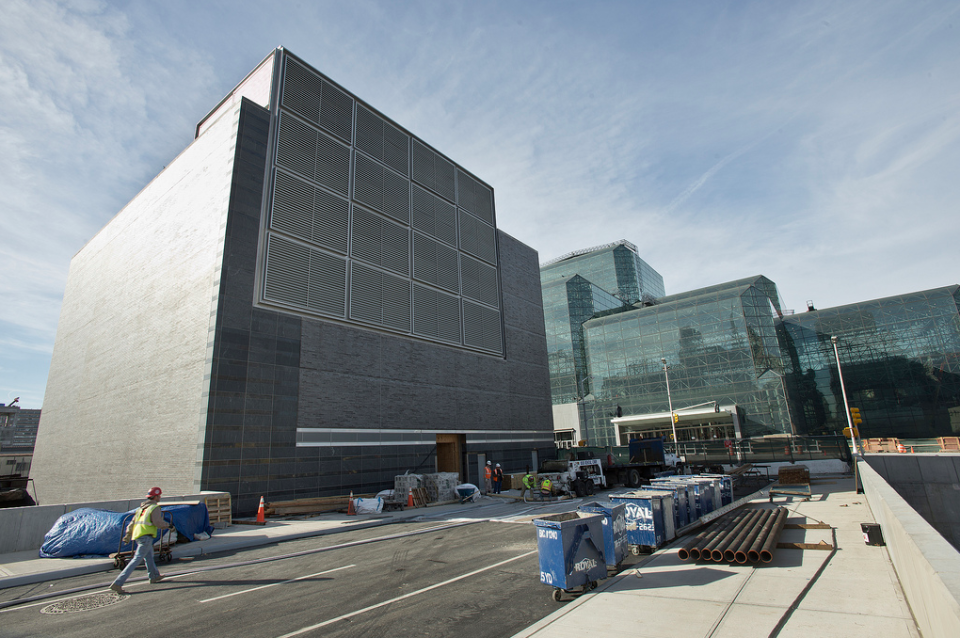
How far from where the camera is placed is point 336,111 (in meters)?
29.5

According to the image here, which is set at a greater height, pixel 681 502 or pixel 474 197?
pixel 474 197

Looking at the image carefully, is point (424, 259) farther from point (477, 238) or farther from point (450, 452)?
point (450, 452)

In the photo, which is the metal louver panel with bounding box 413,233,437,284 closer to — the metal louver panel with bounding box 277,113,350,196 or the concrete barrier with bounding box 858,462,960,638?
the metal louver panel with bounding box 277,113,350,196

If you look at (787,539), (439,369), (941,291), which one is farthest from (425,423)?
(941,291)

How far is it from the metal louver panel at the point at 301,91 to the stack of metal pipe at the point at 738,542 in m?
27.7

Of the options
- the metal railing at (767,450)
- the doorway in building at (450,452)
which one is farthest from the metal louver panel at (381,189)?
the metal railing at (767,450)

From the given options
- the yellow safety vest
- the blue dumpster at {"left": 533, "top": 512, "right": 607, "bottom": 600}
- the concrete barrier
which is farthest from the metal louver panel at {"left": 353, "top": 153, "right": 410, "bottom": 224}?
the concrete barrier

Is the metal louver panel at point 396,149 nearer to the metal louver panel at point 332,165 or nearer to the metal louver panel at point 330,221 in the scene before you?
the metal louver panel at point 332,165

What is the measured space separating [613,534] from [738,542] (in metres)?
2.65

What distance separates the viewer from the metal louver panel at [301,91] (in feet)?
89.3

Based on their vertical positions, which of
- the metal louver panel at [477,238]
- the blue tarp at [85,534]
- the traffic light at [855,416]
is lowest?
the blue tarp at [85,534]

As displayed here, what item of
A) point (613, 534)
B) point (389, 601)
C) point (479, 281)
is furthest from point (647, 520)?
point (479, 281)

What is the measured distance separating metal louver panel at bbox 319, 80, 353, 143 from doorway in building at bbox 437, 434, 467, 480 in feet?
64.0

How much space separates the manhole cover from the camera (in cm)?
803
